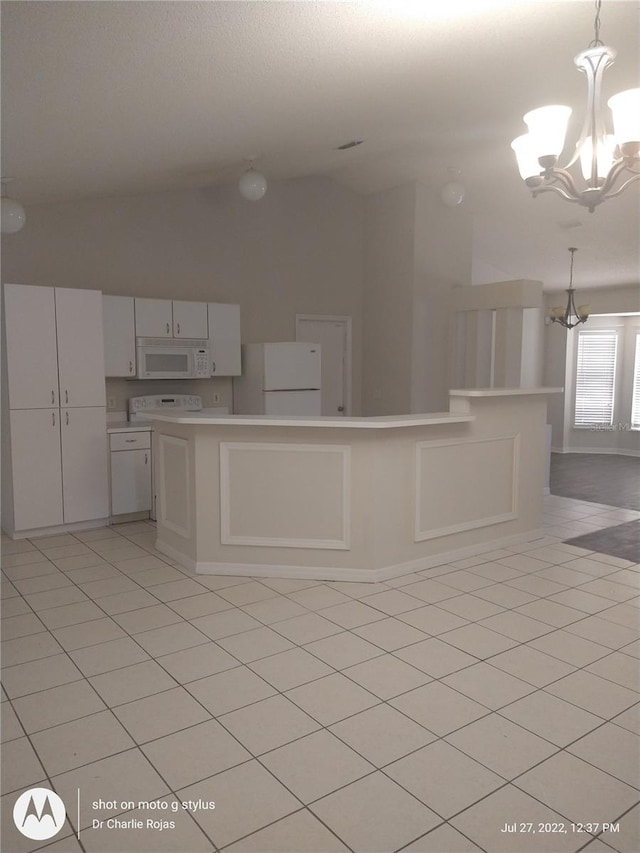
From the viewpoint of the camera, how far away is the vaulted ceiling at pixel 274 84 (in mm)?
2602

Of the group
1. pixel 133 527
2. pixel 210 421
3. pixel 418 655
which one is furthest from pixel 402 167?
pixel 418 655

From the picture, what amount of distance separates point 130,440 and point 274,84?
9.93 ft

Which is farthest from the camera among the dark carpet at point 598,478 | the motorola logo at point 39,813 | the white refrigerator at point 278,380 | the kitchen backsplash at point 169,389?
the dark carpet at point 598,478

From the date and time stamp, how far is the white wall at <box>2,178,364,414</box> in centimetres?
467

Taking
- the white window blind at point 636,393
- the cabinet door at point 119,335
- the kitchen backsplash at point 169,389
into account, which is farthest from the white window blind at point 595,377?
the cabinet door at point 119,335

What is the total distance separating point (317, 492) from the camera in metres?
3.89

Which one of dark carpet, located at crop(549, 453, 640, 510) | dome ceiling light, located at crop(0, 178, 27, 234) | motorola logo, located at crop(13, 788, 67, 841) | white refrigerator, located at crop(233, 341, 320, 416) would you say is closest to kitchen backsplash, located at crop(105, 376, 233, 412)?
white refrigerator, located at crop(233, 341, 320, 416)

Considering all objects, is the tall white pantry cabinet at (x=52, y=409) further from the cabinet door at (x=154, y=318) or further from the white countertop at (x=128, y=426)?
the cabinet door at (x=154, y=318)

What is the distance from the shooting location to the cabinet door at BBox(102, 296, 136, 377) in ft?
17.2

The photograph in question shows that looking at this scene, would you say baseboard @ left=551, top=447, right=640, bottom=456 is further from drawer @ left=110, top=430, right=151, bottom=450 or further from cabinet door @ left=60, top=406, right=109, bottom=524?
cabinet door @ left=60, top=406, right=109, bottom=524

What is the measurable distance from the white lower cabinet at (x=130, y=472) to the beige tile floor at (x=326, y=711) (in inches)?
49.1

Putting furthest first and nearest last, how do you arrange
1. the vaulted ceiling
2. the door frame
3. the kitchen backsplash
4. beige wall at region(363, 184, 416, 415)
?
the door frame, beige wall at region(363, 184, 416, 415), the kitchen backsplash, the vaulted ceiling

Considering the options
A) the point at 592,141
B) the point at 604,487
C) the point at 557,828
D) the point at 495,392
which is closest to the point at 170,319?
the point at 495,392

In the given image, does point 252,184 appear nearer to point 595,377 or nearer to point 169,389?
point 169,389
